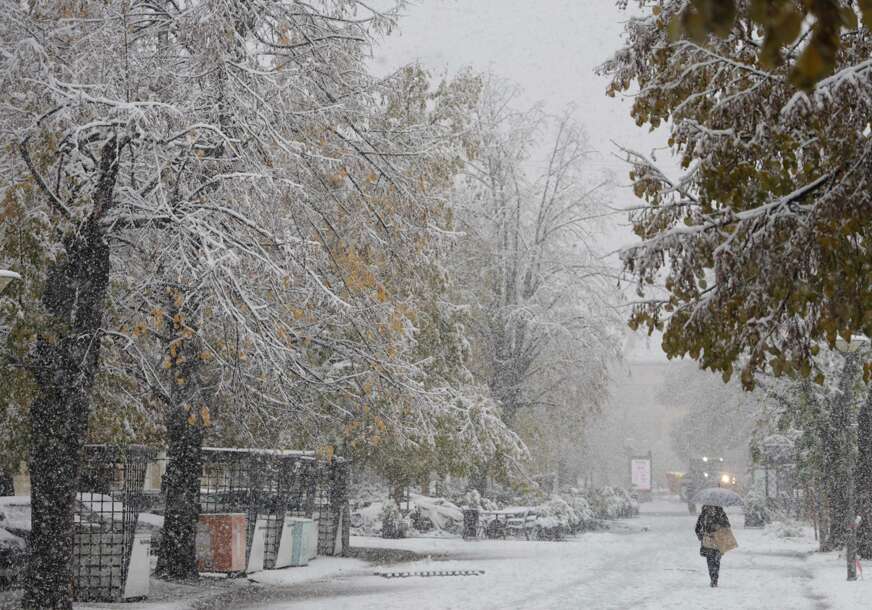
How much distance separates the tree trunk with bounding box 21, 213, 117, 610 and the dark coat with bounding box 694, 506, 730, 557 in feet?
38.9

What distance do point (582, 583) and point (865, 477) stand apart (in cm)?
949

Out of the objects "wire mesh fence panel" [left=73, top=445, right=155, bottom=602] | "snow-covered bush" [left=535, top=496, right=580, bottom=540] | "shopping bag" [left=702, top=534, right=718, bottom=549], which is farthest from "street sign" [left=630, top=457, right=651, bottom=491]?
"wire mesh fence panel" [left=73, top=445, right=155, bottom=602]

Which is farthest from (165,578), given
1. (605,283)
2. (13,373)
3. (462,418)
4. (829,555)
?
(605,283)

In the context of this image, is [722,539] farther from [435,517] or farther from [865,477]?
[435,517]

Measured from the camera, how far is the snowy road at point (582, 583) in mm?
16047

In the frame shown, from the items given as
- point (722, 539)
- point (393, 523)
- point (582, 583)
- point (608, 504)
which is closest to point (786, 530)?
point (393, 523)

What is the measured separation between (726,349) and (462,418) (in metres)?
14.6

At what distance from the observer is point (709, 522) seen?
19688 millimetres

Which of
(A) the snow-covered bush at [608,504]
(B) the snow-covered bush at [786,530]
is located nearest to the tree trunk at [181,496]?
(B) the snow-covered bush at [786,530]

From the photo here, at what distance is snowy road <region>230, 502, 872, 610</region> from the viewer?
632 inches

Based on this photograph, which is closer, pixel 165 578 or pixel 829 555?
pixel 165 578

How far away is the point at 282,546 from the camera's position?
20719mm

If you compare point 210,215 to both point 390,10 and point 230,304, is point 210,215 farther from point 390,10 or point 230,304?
point 390,10

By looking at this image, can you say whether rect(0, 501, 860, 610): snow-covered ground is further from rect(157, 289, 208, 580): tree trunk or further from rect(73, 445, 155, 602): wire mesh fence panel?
rect(157, 289, 208, 580): tree trunk
